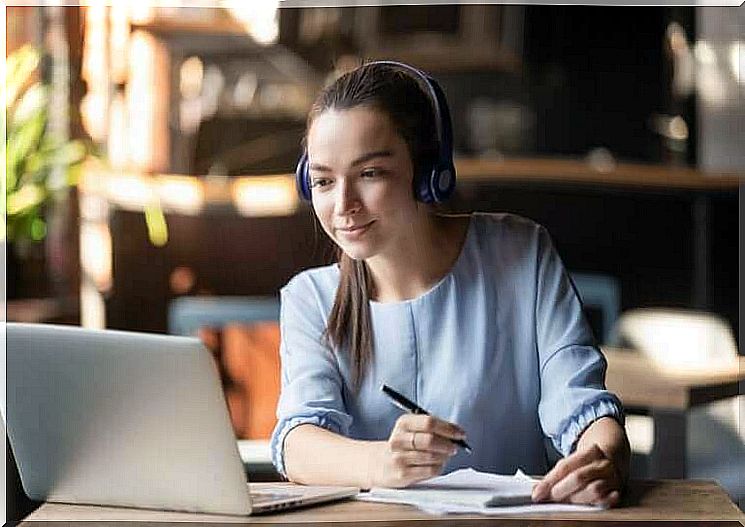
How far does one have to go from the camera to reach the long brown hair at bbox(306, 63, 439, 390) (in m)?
1.15

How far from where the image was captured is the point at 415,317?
118 centimetres

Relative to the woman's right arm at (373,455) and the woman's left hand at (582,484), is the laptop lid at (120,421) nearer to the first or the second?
the woman's right arm at (373,455)

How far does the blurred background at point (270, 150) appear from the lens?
2.06 metres

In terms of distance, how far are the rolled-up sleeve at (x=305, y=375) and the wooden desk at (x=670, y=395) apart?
288mm

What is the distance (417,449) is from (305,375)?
15 cm

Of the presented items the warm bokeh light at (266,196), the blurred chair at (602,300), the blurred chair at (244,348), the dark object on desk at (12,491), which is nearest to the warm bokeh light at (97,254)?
the warm bokeh light at (266,196)

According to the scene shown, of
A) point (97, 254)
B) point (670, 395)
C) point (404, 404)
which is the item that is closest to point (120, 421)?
point (404, 404)

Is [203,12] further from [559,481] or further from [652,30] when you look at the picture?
[559,481]

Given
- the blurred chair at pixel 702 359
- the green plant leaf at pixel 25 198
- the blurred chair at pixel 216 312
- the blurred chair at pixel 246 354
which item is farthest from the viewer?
the green plant leaf at pixel 25 198

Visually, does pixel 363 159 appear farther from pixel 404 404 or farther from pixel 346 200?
pixel 404 404

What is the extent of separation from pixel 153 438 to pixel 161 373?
7 centimetres

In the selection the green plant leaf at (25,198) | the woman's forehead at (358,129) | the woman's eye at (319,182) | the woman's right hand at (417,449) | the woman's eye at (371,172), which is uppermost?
the woman's forehead at (358,129)

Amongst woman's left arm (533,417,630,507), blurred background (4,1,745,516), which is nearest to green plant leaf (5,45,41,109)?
blurred background (4,1,745,516)

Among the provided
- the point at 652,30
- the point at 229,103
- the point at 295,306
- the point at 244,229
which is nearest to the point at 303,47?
the point at 229,103
